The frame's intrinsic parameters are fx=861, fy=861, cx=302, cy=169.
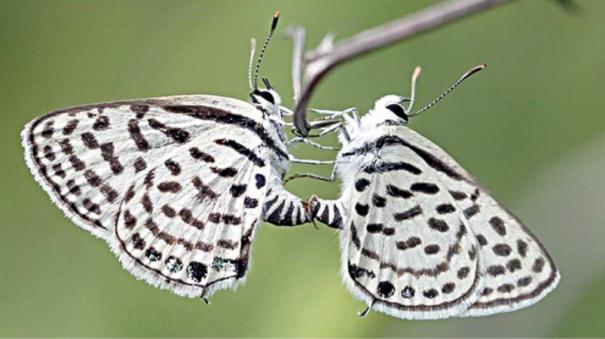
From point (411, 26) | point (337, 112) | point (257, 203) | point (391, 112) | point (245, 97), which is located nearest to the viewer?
point (411, 26)

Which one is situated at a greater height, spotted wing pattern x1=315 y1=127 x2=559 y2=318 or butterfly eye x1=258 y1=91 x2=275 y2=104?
butterfly eye x1=258 y1=91 x2=275 y2=104

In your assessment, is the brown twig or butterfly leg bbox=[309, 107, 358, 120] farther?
butterfly leg bbox=[309, 107, 358, 120]

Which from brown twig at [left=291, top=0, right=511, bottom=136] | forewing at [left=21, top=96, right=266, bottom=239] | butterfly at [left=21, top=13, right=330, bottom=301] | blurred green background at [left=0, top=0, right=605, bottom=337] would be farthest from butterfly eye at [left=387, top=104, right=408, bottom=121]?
brown twig at [left=291, top=0, right=511, bottom=136]

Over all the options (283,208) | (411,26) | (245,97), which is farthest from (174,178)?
(411,26)

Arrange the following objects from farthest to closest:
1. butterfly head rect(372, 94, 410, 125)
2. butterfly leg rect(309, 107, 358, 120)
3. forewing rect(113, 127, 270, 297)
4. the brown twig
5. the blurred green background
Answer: the blurred green background
forewing rect(113, 127, 270, 297)
butterfly head rect(372, 94, 410, 125)
butterfly leg rect(309, 107, 358, 120)
the brown twig

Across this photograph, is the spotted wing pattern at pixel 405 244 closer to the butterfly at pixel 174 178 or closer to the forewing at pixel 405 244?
the forewing at pixel 405 244

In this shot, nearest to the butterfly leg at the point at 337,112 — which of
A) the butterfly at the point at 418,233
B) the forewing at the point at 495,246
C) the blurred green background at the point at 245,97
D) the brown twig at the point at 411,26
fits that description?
the butterfly at the point at 418,233

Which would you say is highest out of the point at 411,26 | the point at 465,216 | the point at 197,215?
the point at 411,26

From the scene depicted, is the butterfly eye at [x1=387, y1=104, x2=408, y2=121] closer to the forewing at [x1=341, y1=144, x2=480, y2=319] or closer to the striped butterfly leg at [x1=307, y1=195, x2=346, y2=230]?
the forewing at [x1=341, y1=144, x2=480, y2=319]

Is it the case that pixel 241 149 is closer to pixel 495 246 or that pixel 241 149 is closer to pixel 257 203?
pixel 257 203
